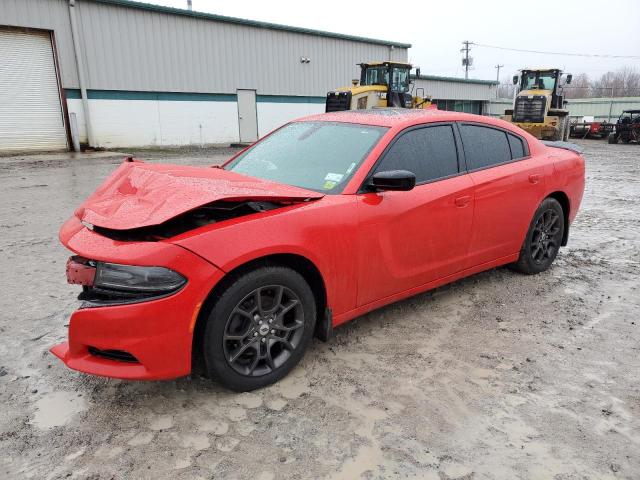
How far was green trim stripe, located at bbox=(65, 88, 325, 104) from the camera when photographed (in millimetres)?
19467

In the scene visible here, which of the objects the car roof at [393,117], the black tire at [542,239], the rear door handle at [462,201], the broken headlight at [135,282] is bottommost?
the black tire at [542,239]

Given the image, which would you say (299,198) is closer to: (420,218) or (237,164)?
(420,218)

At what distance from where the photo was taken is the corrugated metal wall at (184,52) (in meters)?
18.5

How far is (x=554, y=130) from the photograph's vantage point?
64.6 ft

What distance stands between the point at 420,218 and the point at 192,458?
204 cm

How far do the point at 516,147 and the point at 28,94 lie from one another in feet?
63.5

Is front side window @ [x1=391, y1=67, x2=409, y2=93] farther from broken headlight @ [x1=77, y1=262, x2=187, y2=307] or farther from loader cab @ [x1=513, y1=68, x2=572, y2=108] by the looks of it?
broken headlight @ [x1=77, y1=262, x2=187, y2=307]

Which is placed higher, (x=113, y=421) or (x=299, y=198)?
(x=299, y=198)

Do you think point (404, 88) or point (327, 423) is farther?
point (404, 88)

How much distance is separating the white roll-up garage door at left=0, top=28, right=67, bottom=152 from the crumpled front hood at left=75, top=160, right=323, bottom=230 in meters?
18.4

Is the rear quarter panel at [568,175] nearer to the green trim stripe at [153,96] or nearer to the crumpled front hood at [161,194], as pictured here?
the crumpled front hood at [161,194]

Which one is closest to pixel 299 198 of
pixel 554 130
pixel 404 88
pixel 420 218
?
pixel 420 218

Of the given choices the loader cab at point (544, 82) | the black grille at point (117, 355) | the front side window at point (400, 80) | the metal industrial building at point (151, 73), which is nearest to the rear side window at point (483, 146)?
the black grille at point (117, 355)

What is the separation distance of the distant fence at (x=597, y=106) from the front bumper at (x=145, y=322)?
138 ft
